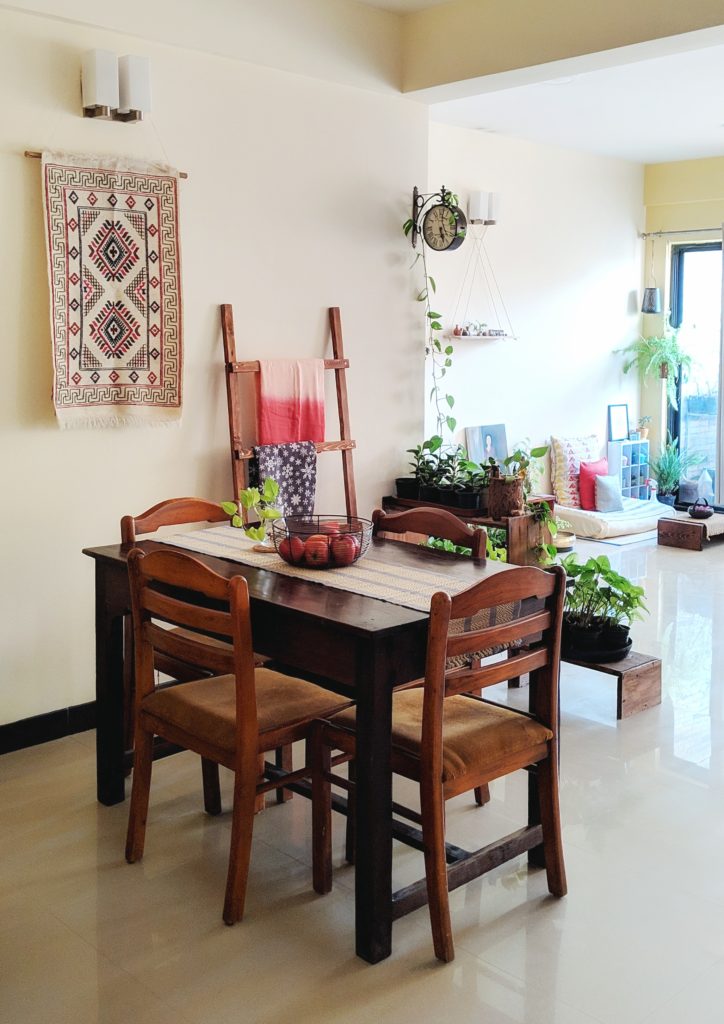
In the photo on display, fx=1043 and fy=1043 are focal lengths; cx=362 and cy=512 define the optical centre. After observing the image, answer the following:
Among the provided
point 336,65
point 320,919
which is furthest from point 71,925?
point 336,65

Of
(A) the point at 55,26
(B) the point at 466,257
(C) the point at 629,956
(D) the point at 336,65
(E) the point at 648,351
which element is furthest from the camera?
(E) the point at 648,351

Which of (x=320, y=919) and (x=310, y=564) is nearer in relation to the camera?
(x=320, y=919)

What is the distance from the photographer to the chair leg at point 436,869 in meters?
2.31

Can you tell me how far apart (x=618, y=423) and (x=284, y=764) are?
5.57m

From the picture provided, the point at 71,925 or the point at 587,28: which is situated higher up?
the point at 587,28

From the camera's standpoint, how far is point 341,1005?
2.20 meters

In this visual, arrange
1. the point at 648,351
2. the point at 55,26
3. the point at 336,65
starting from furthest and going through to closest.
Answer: the point at 648,351 < the point at 336,65 < the point at 55,26

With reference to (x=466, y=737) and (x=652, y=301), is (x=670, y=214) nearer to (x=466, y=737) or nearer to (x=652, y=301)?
(x=652, y=301)

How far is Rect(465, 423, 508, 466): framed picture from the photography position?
6.86m

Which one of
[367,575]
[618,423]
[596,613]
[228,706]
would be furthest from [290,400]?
[618,423]

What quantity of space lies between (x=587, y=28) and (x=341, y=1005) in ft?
11.0

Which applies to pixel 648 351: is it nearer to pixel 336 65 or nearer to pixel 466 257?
pixel 466 257

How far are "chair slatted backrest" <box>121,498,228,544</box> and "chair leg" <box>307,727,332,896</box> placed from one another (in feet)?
2.99

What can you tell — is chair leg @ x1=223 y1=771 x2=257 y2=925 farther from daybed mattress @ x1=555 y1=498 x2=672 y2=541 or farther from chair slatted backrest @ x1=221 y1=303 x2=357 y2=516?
daybed mattress @ x1=555 y1=498 x2=672 y2=541
